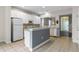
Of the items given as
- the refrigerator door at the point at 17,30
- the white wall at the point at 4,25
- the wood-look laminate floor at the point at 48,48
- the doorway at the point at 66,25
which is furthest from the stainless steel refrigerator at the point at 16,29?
the doorway at the point at 66,25

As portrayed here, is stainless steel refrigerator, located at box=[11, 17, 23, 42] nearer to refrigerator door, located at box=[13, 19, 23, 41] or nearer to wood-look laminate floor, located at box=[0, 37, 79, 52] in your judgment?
refrigerator door, located at box=[13, 19, 23, 41]

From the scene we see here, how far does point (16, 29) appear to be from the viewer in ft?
18.3

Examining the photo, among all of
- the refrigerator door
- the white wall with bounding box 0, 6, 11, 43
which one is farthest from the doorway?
the white wall with bounding box 0, 6, 11, 43

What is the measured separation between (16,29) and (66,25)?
12.6ft

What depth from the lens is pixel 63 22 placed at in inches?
306

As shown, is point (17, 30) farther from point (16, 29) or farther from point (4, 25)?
point (4, 25)

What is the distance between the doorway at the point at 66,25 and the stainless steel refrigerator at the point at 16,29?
3136mm

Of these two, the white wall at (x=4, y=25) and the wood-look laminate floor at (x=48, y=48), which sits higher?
the white wall at (x=4, y=25)

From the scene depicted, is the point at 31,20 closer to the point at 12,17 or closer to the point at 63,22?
the point at 12,17

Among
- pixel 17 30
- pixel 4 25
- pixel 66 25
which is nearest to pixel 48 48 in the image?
pixel 17 30

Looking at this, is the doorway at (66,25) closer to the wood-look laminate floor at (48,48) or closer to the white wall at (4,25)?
the wood-look laminate floor at (48,48)

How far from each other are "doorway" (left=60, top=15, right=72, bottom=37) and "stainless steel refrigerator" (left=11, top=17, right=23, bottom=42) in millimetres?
3136

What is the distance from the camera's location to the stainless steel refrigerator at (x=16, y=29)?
5.39m

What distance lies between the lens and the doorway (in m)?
7.12
